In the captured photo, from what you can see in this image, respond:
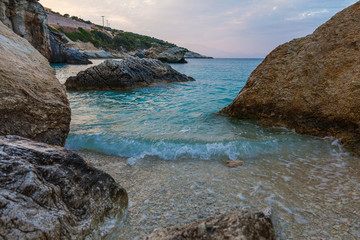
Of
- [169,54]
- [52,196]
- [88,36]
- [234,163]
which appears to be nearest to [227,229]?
[52,196]

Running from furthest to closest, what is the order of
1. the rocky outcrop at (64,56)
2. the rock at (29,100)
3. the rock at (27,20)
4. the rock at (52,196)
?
the rocky outcrop at (64,56), the rock at (27,20), the rock at (29,100), the rock at (52,196)

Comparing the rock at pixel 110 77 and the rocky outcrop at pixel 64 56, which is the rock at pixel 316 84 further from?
the rocky outcrop at pixel 64 56

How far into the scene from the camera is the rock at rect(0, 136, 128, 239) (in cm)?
147

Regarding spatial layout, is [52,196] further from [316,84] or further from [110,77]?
[110,77]

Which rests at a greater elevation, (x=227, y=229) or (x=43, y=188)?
(x=43, y=188)

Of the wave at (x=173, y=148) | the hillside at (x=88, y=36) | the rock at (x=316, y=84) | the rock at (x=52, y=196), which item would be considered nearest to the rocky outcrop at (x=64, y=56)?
the wave at (x=173, y=148)

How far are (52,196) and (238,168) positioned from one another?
2678mm

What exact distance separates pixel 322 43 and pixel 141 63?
40.8ft

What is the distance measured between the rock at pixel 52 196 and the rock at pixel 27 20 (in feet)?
83.7

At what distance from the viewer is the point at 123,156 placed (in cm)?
417

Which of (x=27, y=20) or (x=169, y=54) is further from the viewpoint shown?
(x=169, y=54)

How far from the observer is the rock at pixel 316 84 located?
431 centimetres

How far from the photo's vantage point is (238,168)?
11.7 feet

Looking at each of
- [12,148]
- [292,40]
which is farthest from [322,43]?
[12,148]
